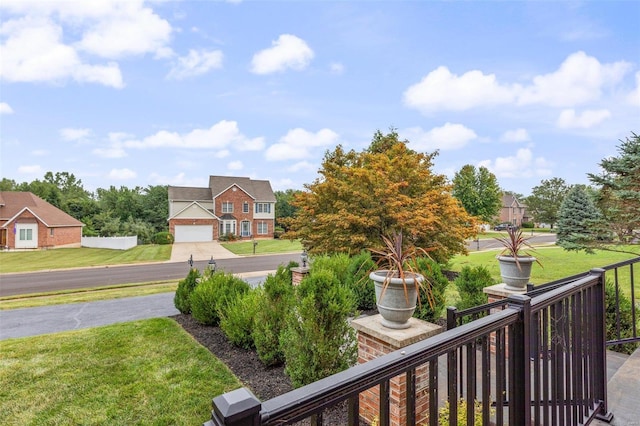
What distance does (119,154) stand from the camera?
3139 cm

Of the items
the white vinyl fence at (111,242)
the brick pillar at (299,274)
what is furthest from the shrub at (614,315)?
the white vinyl fence at (111,242)

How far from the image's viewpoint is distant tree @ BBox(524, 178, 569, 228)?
151ft

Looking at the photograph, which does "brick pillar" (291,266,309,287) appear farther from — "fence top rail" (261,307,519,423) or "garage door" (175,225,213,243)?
"garage door" (175,225,213,243)

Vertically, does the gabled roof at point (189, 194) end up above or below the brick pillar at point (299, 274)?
above

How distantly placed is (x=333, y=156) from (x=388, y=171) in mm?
3791

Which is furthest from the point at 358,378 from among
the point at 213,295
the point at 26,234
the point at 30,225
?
the point at 26,234

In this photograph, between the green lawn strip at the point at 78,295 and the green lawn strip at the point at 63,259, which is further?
the green lawn strip at the point at 63,259

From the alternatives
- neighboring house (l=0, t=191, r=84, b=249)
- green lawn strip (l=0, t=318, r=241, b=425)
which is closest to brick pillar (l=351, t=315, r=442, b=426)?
green lawn strip (l=0, t=318, r=241, b=425)

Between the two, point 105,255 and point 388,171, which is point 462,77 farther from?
point 105,255

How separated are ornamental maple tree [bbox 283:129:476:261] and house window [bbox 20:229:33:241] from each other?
2640 cm

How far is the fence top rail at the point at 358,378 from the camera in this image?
0.79 meters

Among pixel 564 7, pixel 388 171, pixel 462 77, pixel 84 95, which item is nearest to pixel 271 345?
pixel 388 171

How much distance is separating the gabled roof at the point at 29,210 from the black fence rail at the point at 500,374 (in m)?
32.3

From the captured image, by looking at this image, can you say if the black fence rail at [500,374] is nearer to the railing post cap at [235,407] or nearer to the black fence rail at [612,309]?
the railing post cap at [235,407]
